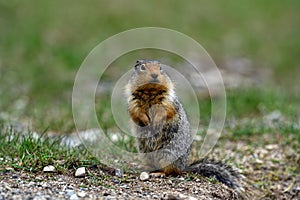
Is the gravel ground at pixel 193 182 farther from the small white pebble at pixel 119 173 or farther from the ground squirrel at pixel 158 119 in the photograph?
the ground squirrel at pixel 158 119

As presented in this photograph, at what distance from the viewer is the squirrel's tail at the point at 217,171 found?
527 centimetres

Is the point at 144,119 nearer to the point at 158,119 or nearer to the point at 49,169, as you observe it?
the point at 158,119

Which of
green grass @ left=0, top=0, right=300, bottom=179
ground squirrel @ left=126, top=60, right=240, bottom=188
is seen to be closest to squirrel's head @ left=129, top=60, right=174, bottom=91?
ground squirrel @ left=126, top=60, right=240, bottom=188

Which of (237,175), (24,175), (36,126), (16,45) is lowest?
(24,175)

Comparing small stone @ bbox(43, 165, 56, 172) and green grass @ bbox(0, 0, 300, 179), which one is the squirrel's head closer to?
green grass @ bbox(0, 0, 300, 179)

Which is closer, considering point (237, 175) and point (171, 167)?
point (171, 167)

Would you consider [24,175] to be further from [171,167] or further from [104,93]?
[104,93]

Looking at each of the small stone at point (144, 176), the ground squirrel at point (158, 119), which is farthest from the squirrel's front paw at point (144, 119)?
the small stone at point (144, 176)

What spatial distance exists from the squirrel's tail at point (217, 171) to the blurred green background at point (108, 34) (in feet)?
10.0

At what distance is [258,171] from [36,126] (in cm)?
305

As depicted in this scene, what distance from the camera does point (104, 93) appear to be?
366 inches

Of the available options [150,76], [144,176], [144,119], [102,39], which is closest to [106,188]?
[144,176]

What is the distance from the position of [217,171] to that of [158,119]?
0.93 meters

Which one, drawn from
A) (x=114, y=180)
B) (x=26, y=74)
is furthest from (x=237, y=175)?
(x=26, y=74)
